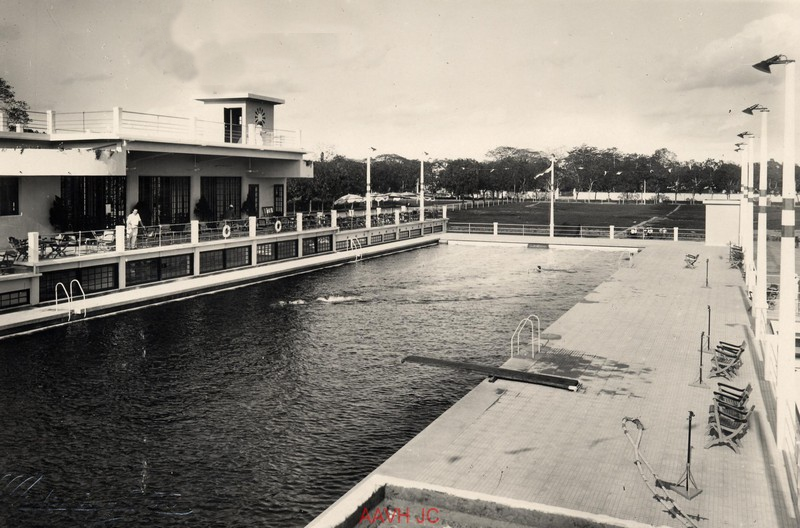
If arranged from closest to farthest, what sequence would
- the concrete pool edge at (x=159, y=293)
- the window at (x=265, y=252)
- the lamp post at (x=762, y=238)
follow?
the lamp post at (x=762, y=238), the concrete pool edge at (x=159, y=293), the window at (x=265, y=252)

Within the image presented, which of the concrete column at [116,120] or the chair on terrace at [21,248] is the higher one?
the concrete column at [116,120]

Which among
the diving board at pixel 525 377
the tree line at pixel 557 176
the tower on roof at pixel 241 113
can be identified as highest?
the tree line at pixel 557 176

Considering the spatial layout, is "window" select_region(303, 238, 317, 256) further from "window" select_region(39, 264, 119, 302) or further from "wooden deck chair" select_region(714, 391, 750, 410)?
"wooden deck chair" select_region(714, 391, 750, 410)

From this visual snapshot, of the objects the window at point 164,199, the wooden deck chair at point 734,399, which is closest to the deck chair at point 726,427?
the wooden deck chair at point 734,399

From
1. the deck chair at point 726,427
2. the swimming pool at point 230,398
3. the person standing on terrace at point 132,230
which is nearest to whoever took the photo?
the swimming pool at point 230,398

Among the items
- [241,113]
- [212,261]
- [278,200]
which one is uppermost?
[241,113]

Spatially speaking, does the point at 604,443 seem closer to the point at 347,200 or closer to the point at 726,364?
the point at 726,364

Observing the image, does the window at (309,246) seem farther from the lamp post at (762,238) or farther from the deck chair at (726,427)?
the deck chair at (726,427)

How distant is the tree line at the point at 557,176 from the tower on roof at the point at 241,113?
5259cm

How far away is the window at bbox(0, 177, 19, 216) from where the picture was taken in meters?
28.8

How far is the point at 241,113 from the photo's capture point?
1667 inches

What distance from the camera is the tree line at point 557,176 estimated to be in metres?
122

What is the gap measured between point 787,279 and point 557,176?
171958 millimetres

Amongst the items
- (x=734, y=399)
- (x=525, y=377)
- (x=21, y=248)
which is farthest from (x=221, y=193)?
(x=734, y=399)
